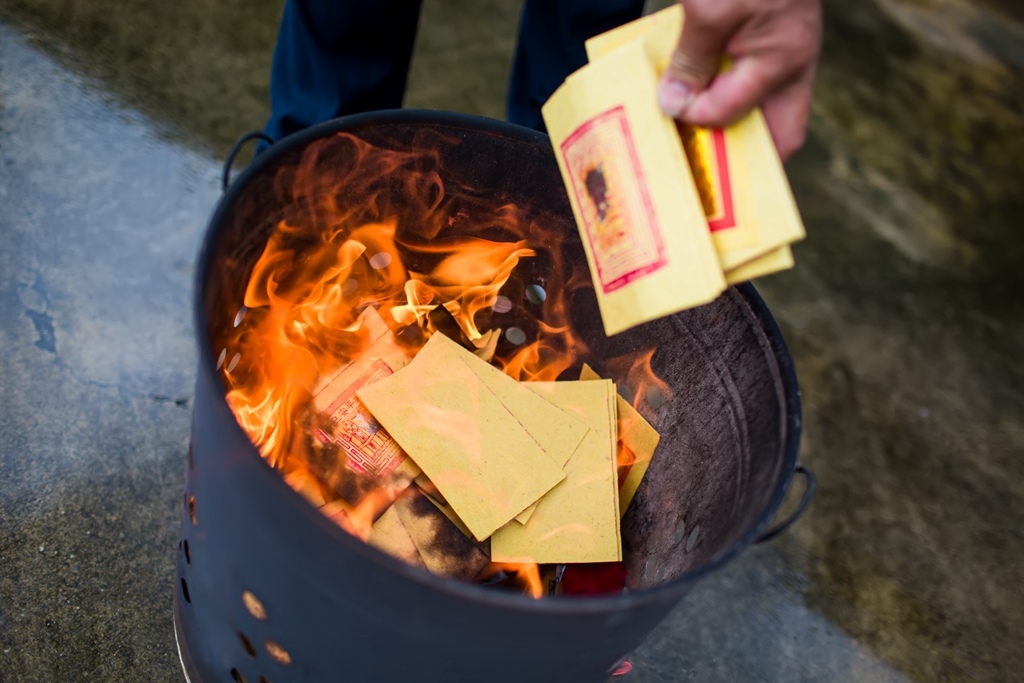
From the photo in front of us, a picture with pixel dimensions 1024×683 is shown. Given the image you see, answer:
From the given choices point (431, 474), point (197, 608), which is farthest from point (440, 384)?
point (197, 608)

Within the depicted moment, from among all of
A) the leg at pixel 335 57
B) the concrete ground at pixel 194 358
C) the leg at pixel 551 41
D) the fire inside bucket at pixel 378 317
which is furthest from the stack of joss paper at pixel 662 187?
the concrete ground at pixel 194 358

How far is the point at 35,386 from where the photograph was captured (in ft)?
5.70

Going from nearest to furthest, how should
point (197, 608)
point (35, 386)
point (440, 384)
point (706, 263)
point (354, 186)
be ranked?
point (706, 263), point (197, 608), point (354, 186), point (440, 384), point (35, 386)

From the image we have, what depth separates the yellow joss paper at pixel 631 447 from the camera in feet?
4.98

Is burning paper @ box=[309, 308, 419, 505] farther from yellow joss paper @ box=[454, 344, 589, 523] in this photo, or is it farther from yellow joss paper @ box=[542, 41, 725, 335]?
yellow joss paper @ box=[542, 41, 725, 335]

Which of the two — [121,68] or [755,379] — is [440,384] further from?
[121,68]

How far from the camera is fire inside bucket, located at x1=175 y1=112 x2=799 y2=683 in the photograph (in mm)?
926

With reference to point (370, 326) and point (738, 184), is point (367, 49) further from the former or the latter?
point (738, 184)

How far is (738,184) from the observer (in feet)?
3.23

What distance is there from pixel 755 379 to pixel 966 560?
4.20 ft

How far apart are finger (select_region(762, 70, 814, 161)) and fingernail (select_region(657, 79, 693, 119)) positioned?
0.36 ft

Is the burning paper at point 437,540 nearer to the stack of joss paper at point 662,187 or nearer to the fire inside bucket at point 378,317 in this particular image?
the fire inside bucket at point 378,317

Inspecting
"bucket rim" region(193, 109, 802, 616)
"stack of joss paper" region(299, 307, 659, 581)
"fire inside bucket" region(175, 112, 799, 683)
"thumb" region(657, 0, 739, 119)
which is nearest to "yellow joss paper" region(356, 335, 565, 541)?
"stack of joss paper" region(299, 307, 659, 581)

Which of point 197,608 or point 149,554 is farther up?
point 197,608
